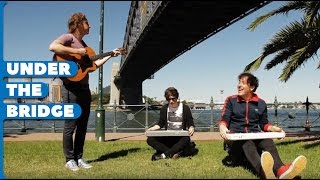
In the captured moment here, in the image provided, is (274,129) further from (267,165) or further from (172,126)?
(172,126)

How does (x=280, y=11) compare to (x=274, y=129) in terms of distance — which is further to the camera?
(x=280, y=11)

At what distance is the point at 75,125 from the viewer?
545cm

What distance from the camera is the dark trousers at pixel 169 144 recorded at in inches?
249

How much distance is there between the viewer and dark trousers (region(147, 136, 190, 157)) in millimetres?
6312

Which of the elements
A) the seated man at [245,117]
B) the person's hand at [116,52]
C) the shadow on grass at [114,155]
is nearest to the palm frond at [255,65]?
the shadow on grass at [114,155]

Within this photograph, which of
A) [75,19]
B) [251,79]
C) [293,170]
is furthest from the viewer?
[75,19]

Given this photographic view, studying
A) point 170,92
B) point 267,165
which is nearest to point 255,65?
point 170,92

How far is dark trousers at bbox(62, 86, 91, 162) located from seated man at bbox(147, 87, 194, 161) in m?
1.14

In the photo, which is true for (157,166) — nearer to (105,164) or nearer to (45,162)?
(105,164)

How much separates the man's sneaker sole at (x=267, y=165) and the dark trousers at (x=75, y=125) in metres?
2.22

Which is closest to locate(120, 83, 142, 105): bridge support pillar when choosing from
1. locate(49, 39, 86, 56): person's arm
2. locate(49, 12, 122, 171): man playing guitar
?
locate(49, 12, 122, 171): man playing guitar

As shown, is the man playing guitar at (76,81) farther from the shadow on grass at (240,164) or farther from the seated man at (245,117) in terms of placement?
the shadow on grass at (240,164)

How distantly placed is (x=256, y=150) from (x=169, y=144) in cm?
188

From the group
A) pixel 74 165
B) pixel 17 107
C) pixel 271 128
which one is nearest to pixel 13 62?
pixel 17 107
